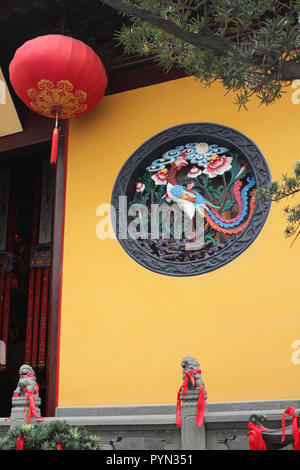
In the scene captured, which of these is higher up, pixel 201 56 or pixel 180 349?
pixel 201 56

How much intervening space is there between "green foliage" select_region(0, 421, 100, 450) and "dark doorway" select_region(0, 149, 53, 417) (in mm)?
4507

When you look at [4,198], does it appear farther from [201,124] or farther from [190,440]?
[190,440]

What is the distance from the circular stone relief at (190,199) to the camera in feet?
15.4

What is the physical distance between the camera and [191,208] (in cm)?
495

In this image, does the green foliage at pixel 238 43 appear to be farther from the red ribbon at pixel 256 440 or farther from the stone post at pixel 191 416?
the stone post at pixel 191 416

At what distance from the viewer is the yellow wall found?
431cm

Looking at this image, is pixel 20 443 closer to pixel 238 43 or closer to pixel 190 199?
pixel 238 43

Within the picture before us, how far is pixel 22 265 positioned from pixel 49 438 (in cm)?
525

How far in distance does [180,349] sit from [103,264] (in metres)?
1.00

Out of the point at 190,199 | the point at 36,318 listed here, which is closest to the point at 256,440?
the point at 190,199

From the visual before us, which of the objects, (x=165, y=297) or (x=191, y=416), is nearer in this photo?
(x=191, y=416)

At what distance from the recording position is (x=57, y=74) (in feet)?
15.5

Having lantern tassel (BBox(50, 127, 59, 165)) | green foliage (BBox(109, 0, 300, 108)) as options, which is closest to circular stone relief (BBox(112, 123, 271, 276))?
lantern tassel (BBox(50, 127, 59, 165))
